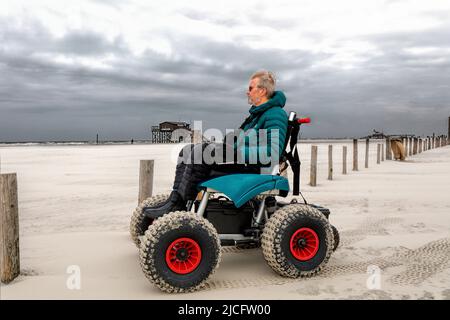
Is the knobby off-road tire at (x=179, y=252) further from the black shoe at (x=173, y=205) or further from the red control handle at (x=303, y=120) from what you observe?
the red control handle at (x=303, y=120)

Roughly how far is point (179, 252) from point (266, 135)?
153 centimetres

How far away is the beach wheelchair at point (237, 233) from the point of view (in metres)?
4.19

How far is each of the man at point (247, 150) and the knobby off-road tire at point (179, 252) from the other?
1.59 feet

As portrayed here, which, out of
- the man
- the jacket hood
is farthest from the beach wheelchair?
the jacket hood

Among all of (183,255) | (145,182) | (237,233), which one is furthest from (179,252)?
(145,182)

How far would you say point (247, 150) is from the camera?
4.73 m

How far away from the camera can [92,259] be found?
5.46 metres

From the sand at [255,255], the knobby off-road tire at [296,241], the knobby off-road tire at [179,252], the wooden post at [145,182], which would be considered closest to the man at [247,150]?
the knobby off-road tire at [179,252]

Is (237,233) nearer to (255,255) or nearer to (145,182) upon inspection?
(255,255)

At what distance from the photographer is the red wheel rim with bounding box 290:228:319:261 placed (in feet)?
15.2

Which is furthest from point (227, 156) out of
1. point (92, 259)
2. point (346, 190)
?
point (346, 190)
